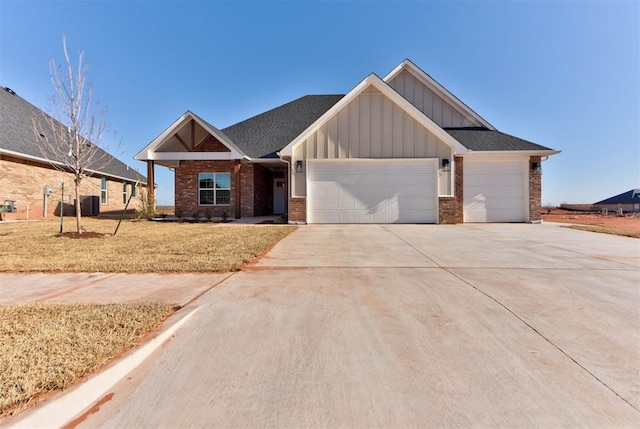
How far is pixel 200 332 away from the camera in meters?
2.65

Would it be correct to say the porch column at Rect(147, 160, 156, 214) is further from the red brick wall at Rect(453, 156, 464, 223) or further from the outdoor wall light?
the outdoor wall light

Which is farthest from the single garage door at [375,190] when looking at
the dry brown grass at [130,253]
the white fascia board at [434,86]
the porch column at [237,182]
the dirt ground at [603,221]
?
the dirt ground at [603,221]

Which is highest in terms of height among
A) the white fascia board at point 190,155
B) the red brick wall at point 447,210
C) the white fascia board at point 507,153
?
the white fascia board at point 190,155

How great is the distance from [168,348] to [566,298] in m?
4.46

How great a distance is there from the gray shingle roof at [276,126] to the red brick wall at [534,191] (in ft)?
37.9

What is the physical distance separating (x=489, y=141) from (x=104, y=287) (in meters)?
15.1

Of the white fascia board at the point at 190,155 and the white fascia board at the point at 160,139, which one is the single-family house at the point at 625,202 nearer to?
the white fascia board at the point at 190,155

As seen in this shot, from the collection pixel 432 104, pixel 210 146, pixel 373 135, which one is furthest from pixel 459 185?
pixel 210 146

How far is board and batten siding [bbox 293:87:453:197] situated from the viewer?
38.4ft

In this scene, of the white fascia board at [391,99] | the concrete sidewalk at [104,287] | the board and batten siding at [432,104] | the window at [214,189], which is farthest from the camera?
the window at [214,189]

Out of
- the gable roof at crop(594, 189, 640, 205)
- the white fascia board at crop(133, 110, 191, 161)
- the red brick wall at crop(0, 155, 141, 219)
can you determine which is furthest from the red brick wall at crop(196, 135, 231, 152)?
the gable roof at crop(594, 189, 640, 205)

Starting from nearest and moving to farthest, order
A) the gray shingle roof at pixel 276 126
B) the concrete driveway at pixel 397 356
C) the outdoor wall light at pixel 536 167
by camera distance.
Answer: the concrete driveway at pixel 397 356
the outdoor wall light at pixel 536 167
the gray shingle roof at pixel 276 126

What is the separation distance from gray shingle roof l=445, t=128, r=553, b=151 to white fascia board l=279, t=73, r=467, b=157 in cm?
188

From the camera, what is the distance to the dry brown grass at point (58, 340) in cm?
181
